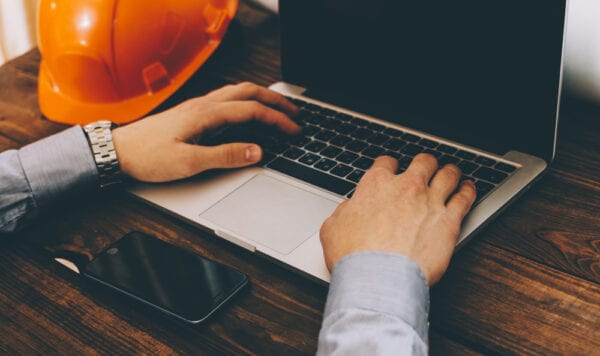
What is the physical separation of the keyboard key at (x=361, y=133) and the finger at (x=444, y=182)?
16 cm

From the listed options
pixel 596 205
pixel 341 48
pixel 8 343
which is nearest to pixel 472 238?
pixel 596 205

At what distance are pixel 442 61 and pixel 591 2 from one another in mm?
231

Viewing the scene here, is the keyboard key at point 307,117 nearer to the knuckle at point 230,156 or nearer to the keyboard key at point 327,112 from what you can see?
the keyboard key at point 327,112

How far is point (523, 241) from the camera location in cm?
73

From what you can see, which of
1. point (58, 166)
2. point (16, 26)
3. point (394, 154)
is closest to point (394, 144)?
point (394, 154)

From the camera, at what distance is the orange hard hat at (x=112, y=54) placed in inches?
38.5

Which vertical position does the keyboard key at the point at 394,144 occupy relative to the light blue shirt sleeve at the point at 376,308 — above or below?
above

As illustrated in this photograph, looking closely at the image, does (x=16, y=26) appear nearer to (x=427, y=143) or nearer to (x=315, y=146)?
(x=315, y=146)

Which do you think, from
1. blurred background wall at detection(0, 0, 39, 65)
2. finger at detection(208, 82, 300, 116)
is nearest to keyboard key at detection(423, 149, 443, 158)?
finger at detection(208, 82, 300, 116)

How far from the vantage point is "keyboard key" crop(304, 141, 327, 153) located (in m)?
0.89

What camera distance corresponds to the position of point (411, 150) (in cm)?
86

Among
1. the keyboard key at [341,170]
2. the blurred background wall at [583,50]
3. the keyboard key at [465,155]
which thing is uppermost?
the blurred background wall at [583,50]

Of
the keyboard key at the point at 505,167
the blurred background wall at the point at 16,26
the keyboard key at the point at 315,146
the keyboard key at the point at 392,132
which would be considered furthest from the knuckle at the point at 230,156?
the blurred background wall at the point at 16,26

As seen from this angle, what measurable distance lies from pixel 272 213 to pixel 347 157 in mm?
144
